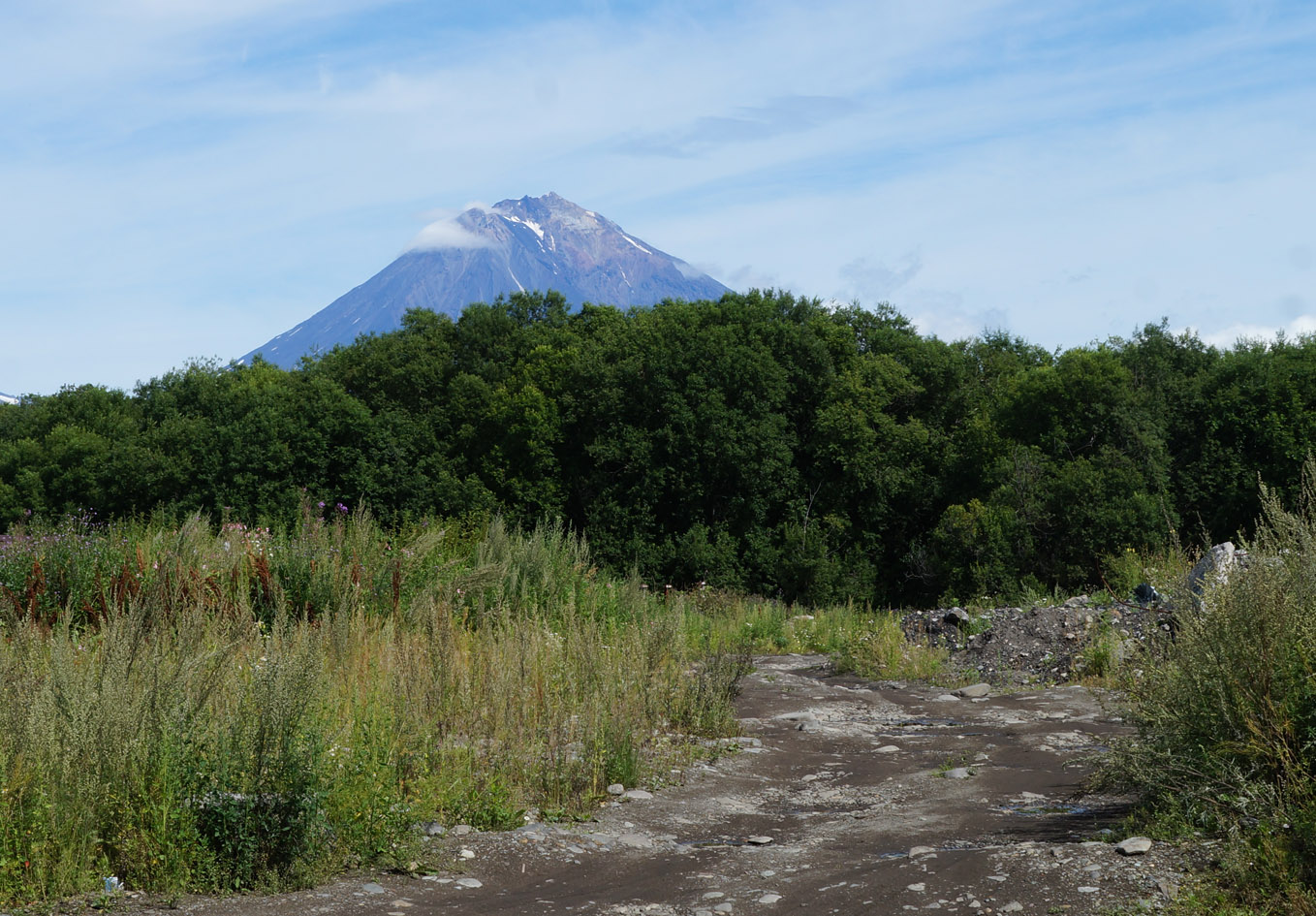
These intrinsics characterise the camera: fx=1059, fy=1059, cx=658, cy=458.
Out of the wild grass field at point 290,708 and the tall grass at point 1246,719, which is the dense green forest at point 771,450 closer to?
the wild grass field at point 290,708

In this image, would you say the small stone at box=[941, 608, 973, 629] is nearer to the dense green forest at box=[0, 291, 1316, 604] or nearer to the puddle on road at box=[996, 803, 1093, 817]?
the puddle on road at box=[996, 803, 1093, 817]

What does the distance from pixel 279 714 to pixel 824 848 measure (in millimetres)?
2888

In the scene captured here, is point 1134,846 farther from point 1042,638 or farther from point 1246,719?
point 1042,638

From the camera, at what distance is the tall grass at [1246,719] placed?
4.55m

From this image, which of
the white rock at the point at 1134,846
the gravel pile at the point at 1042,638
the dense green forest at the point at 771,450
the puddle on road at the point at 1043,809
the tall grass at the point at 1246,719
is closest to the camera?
the tall grass at the point at 1246,719

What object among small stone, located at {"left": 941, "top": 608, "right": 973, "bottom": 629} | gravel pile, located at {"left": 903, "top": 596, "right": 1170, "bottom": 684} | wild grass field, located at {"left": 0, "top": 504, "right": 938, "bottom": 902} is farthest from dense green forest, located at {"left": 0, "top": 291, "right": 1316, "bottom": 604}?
wild grass field, located at {"left": 0, "top": 504, "right": 938, "bottom": 902}

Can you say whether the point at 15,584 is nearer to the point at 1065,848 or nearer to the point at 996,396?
the point at 1065,848

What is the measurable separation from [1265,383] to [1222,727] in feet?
95.5

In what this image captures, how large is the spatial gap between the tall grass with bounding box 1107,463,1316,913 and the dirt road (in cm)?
38

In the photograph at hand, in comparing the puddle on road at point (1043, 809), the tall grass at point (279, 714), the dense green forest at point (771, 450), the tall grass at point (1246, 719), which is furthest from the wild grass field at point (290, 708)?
the dense green forest at point (771, 450)

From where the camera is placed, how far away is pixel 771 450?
32.7 meters

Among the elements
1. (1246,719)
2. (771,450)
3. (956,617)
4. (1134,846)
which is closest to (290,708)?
(1134,846)

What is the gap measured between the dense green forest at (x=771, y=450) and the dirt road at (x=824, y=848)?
19.4 meters

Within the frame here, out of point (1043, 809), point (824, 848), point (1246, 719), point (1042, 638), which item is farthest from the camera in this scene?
point (1042, 638)
